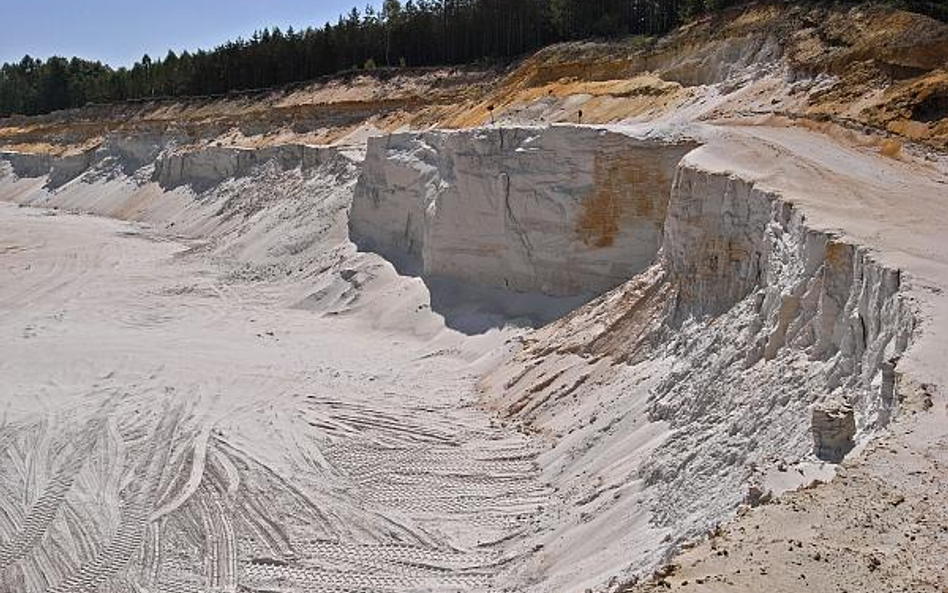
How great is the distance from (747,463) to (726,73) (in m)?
21.3

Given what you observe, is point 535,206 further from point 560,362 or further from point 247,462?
point 247,462

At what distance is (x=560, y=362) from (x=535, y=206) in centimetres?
589

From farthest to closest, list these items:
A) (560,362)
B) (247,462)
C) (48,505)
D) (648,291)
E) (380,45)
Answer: (380,45), (560,362), (648,291), (247,462), (48,505)

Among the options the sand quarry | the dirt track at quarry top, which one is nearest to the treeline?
the sand quarry

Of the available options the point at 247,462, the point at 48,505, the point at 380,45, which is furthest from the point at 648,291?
the point at 380,45

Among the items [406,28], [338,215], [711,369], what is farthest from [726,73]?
[406,28]

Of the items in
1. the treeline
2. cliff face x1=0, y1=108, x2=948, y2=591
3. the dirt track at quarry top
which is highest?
the treeline

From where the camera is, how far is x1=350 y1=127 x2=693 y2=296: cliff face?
871 inches

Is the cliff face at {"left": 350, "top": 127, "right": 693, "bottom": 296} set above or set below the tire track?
above

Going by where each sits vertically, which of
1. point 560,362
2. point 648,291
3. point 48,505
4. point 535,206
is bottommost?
point 48,505

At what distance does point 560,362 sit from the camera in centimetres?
1989

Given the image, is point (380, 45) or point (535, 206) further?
point (380, 45)

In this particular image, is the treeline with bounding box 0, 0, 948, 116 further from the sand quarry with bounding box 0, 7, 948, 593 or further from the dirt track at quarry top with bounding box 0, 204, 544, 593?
the dirt track at quarry top with bounding box 0, 204, 544, 593

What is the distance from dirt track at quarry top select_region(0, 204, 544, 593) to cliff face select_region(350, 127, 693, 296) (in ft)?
10.6
